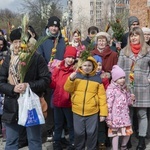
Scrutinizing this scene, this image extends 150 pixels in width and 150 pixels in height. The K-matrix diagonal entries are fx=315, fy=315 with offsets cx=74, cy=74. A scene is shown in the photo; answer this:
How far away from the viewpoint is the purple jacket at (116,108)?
15.2ft

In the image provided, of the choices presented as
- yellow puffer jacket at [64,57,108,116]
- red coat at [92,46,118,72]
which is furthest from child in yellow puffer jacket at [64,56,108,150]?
red coat at [92,46,118,72]

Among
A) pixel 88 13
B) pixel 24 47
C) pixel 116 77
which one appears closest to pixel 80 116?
pixel 116 77

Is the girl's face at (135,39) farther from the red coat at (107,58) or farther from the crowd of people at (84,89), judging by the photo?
the red coat at (107,58)

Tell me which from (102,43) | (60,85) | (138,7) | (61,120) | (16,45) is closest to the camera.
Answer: (16,45)

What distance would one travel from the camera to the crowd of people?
397cm

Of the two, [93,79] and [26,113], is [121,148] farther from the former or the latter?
[26,113]

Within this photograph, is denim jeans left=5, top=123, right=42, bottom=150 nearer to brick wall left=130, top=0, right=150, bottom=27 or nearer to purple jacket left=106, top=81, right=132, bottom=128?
purple jacket left=106, top=81, right=132, bottom=128

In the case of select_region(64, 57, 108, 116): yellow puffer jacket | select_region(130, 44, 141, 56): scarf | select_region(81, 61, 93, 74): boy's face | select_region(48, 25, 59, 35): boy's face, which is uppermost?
select_region(48, 25, 59, 35): boy's face

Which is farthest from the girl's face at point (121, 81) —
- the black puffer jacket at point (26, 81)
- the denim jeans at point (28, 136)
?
the denim jeans at point (28, 136)

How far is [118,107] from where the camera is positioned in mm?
4637

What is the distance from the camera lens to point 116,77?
4688 mm

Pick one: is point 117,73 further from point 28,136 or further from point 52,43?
point 28,136

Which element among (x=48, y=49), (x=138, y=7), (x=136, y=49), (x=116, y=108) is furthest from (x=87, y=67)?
(x=138, y=7)

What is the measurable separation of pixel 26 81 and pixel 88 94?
3.26 ft
